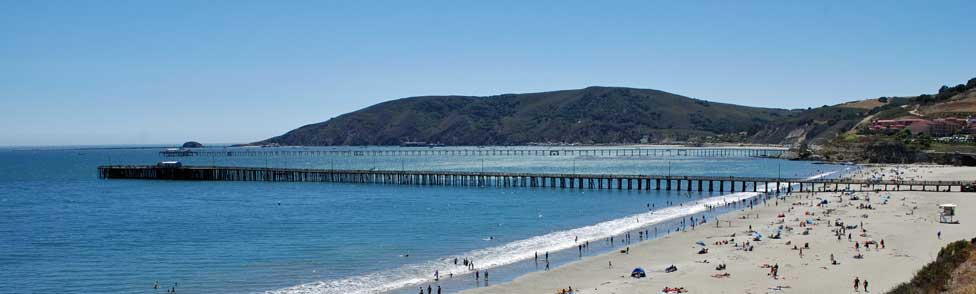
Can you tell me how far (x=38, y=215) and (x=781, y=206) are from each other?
190ft

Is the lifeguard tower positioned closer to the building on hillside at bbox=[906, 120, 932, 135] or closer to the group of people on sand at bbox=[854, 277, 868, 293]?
the group of people on sand at bbox=[854, 277, 868, 293]

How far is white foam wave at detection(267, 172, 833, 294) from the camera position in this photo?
30.3 m

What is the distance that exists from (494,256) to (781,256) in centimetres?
1330

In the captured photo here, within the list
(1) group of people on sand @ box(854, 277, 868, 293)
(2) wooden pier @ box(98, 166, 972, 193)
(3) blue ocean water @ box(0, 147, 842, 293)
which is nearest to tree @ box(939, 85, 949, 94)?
(2) wooden pier @ box(98, 166, 972, 193)

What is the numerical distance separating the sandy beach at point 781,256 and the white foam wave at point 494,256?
11.9 feet

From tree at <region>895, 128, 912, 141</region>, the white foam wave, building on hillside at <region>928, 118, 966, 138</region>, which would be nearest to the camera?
the white foam wave

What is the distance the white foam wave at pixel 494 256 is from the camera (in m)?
30.3

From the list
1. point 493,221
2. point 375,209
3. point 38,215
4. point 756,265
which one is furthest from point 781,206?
point 38,215

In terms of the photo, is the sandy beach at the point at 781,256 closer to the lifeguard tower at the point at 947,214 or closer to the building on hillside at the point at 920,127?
the lifeguard tower at the point at 947,214

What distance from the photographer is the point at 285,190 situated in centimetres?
8500

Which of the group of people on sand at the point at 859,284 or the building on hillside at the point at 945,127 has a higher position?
the building on hillside at the point at 945,127

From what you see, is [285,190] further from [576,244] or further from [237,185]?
[576,244]

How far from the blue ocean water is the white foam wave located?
91 millimetres

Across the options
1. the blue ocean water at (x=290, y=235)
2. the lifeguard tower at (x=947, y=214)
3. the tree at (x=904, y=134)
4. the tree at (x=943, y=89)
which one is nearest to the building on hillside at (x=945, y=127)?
the tree at (x=904, y=134)
